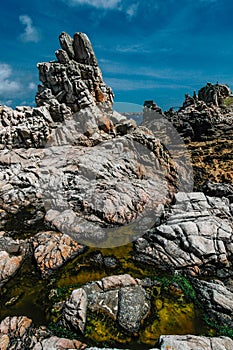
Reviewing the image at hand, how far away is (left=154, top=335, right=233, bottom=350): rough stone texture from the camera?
56.3 ft

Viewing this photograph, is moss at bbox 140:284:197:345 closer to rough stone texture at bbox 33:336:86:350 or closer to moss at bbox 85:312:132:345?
moss at bbox 85:312:132:345

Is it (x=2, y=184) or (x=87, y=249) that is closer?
(x=87, y=249)

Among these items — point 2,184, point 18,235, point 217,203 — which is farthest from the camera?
point 2,184

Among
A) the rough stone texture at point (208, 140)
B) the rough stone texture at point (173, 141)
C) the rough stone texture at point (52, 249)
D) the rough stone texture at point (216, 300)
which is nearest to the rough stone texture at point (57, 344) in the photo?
the rough stone texture at point (52, 249)

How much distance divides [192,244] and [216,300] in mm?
7326

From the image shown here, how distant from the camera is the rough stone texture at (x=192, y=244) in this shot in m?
28.5

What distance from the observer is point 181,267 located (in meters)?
28.1

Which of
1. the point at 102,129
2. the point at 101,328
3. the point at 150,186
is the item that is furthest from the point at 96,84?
the point at 101,328

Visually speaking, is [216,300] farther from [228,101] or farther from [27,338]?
[228,101]

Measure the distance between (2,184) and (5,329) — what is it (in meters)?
27.0

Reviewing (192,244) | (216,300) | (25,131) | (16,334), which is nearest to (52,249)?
(16,334)

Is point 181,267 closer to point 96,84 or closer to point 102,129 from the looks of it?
point 102,129

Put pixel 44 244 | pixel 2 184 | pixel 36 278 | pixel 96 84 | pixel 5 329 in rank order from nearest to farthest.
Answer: pixel 5 329
pixel 36 278
pixel 44 244
pixel 2 184
pixel 96 84

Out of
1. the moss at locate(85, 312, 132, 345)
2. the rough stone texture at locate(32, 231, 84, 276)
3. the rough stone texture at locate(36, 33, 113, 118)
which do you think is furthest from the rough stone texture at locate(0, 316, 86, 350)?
the rough stone texture at locate(36, 33, 113, 118)
